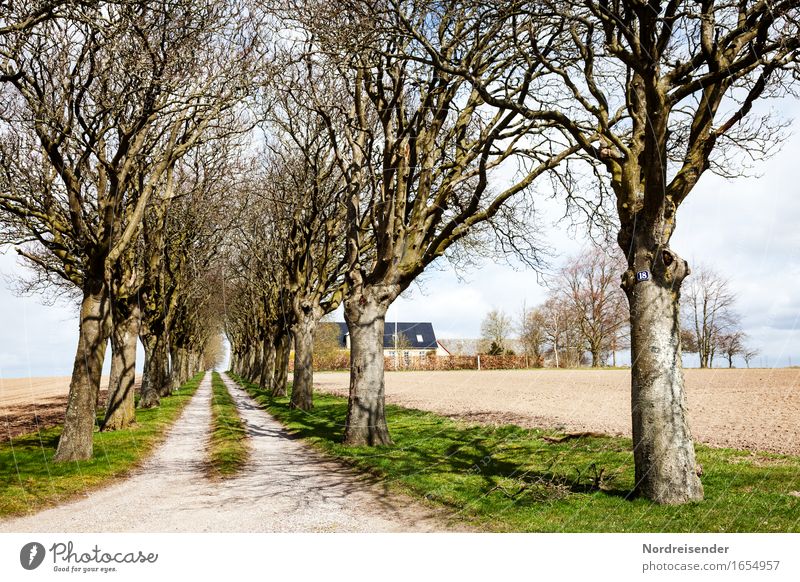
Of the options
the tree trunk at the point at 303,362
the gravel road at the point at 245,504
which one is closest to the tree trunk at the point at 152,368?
the tree trunk at the point at 303,362

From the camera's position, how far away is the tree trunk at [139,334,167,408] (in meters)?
27.2

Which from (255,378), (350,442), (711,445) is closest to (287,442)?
(350,442)

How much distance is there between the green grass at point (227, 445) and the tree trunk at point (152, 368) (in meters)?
4.28

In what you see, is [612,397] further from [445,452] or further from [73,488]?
[73,488]

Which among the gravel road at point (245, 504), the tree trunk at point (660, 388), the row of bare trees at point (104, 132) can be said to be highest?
the row of bare trees at point (104, 132)

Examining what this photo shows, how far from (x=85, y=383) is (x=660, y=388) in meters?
12.1

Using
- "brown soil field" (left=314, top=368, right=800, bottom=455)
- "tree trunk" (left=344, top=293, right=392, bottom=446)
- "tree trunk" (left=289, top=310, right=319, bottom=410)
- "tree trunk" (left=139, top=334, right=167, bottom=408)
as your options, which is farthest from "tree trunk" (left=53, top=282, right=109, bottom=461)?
"tree trunk" (left=139, top=334, right=167, bottom=408)

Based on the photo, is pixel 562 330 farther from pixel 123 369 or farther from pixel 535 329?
pixel 123 369

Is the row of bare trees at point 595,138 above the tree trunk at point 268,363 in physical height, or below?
above

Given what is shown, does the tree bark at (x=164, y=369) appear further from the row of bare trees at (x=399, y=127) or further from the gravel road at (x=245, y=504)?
the gravel road at (x=245, y=504)

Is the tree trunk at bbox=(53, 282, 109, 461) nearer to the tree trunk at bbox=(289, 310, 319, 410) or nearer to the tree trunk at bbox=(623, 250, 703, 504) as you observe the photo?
the tree trunk at bbox=(289, 310, 319, 410)

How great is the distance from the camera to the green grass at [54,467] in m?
9.63
